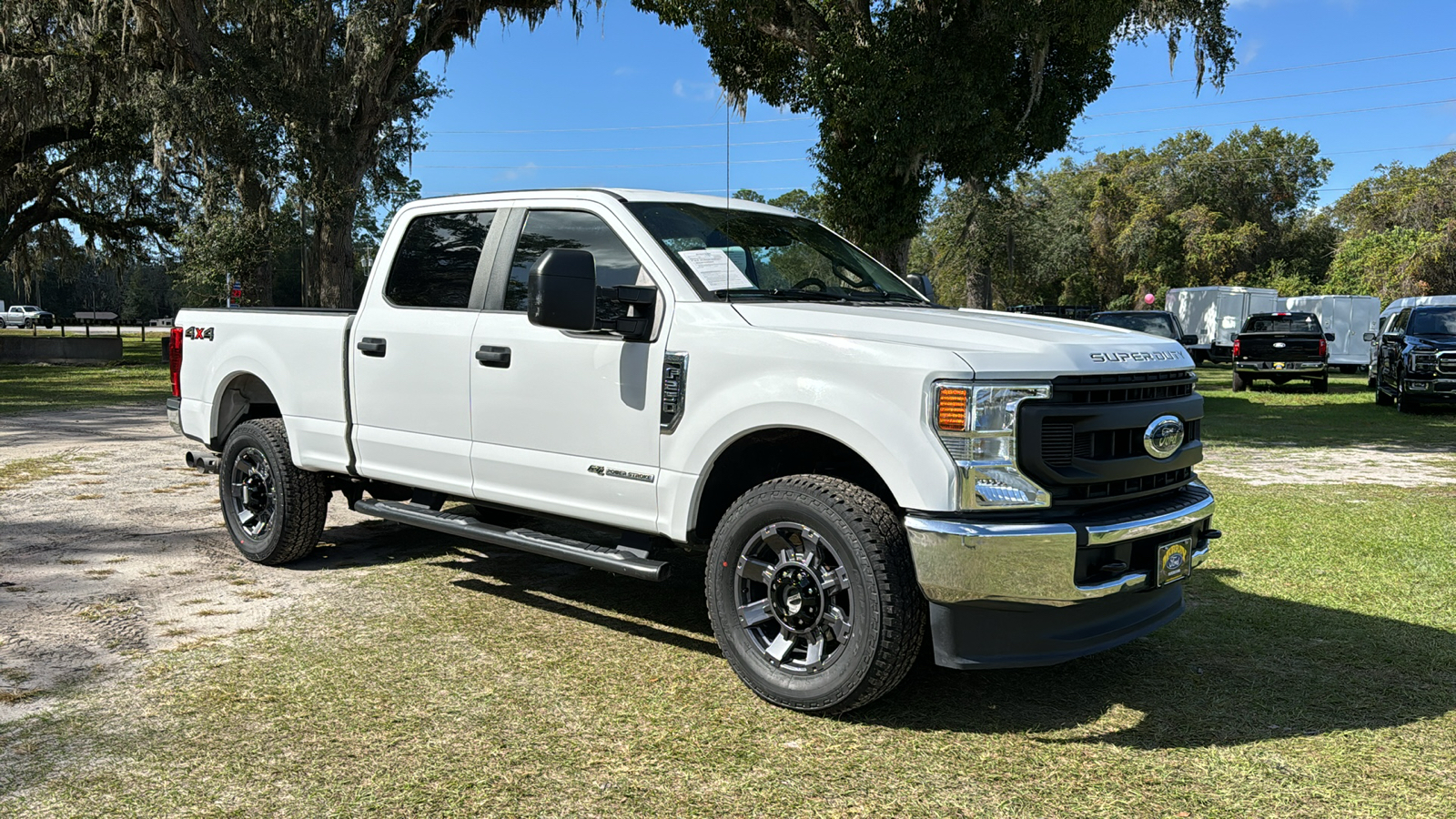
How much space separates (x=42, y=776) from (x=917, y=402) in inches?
122

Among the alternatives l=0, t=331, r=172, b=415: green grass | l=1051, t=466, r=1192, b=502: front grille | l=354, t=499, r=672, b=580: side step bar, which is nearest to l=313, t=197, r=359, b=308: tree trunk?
l=0, t=331, r=172, b=415: green grass

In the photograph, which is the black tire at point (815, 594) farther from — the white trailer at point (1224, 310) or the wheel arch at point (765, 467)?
the white trailer at point (1224, 310)

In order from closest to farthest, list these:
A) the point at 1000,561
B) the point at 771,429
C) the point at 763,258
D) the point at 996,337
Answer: the point at 1000,561, the point at 996,337, the point at 771,429, the point at 763,258

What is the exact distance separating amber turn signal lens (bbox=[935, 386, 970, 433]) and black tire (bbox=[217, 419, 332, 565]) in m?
3.99

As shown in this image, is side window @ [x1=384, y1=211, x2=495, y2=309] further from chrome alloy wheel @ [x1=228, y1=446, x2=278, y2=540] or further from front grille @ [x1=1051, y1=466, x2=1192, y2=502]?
front grille @ [x1=1051, y1=466, x2=1192, y2=502]

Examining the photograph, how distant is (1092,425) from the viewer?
3.84 m

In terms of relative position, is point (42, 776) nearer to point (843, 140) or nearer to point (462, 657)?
point (462, 657)

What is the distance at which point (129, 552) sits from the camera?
6559mm

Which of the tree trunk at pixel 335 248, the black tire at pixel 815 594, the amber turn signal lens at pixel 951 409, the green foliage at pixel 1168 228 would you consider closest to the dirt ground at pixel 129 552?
the black tire at pixel 815 594

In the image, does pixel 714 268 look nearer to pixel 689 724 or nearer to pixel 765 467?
pixel 765 467

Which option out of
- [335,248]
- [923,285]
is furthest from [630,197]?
[335,248]

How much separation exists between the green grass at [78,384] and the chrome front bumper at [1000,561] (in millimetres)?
14462

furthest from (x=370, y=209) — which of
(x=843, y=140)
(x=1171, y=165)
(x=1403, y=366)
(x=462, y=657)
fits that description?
(x=1171, y=165)

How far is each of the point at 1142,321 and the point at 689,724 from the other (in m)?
18.8
